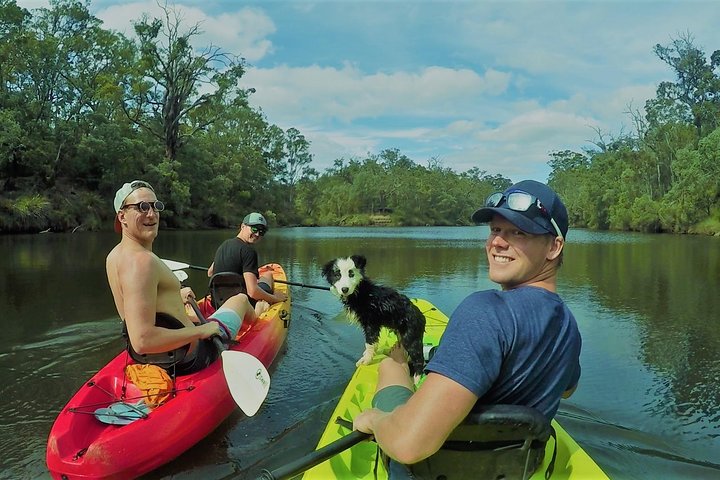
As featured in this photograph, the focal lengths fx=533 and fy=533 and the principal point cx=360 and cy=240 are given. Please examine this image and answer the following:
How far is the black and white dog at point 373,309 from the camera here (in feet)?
14.9

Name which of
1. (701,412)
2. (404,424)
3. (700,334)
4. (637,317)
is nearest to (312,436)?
(404,424)

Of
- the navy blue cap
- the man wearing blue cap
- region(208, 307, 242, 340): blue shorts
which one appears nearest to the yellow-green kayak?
the navy blue cap

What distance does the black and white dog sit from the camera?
4.55 metres

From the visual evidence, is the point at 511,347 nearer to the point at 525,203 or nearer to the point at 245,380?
the point at 525,203

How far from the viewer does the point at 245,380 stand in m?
3.80

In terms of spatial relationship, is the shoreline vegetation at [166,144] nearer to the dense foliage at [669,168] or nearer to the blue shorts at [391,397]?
the dense foliage at [669,168]

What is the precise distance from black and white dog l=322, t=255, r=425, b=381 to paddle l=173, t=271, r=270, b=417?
118cm

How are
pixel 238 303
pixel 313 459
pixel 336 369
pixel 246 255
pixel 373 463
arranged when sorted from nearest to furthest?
pixel 313 459
pixel 373 463
pixel 238 303
pixel 336 369
pixel 246 255

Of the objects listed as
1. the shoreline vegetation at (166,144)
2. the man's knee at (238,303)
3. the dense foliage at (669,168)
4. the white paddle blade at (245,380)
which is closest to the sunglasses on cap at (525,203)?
the white paddle blade at (245,380)

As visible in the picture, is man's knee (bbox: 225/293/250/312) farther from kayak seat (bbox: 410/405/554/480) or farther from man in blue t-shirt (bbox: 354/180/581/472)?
kayak seat (bbox: 410/405/554/480)

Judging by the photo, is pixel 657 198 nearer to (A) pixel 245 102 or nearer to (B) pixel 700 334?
(A) pixel 245 102

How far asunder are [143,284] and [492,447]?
7.76 feet

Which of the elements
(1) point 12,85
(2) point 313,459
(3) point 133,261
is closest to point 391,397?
(2) point 313,459

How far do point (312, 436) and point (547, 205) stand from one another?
3.22 metres
